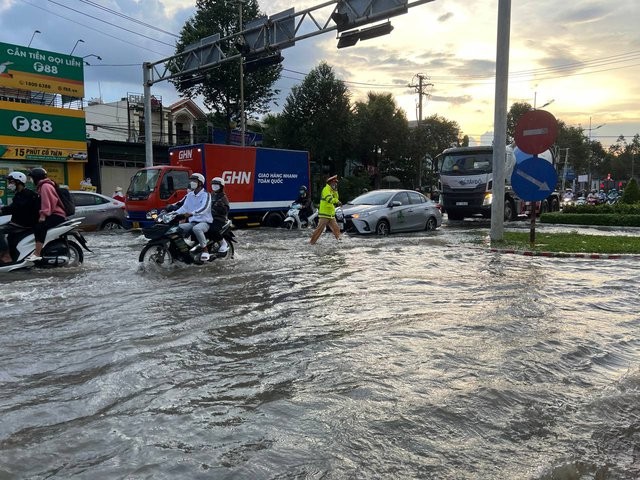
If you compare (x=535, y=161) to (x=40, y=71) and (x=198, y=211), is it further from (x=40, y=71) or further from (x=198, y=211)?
(x=40, y=71)

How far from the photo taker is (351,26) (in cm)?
1536

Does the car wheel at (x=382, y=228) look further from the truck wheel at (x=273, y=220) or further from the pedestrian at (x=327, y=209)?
the truck wheel at (x=273, y=220)

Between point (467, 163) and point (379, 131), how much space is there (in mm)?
22311

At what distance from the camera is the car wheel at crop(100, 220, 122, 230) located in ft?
54.8

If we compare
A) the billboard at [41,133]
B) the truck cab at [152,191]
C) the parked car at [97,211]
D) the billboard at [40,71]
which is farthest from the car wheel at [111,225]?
the billboard at [40,71]

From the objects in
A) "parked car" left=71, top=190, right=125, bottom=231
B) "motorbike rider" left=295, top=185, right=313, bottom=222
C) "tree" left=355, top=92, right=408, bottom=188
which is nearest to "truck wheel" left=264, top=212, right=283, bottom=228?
"motorbike rider" left=295, top=185, right=313, bottom=222

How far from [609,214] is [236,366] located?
18.6 m

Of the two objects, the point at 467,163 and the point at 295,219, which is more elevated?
the point at 467,163

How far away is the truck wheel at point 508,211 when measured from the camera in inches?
834

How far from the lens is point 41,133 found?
82.1ft

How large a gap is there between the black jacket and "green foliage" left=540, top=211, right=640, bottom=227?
1754cm

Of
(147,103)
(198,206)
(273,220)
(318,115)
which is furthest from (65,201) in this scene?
(318,115)

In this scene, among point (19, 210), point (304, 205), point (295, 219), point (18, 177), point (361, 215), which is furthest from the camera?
point (304, 205)

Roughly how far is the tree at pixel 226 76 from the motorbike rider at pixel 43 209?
25.4 meters
